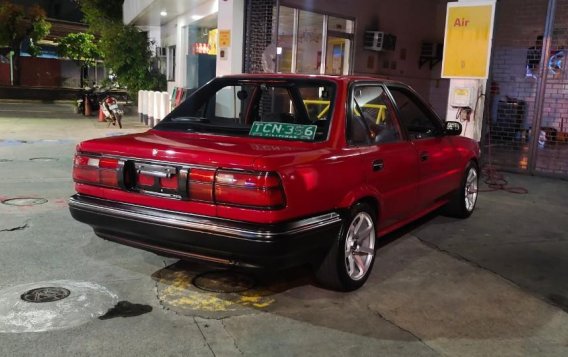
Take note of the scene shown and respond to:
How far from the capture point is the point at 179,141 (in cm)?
386

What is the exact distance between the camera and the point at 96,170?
378 centimetres

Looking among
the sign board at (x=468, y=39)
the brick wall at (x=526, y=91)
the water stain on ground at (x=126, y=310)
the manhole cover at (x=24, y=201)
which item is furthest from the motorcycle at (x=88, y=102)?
the water stain on ground at (x=126, y=310)

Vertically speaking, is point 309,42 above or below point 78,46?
below

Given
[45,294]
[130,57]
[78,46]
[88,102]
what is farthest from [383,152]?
[78,46]

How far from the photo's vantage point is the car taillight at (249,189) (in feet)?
10.4

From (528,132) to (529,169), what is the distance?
2.23 ft

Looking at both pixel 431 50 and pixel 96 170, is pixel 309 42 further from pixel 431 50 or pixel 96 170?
pixel 96 170

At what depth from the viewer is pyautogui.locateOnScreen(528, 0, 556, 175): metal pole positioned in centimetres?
938

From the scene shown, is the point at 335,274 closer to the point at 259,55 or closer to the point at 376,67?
the point at 259,55

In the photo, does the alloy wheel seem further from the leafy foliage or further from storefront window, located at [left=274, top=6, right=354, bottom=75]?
the leafy foliage

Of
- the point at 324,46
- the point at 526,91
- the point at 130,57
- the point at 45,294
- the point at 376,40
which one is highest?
the point at 376,40

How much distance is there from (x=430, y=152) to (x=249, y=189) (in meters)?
2.47

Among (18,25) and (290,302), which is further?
(18,25)

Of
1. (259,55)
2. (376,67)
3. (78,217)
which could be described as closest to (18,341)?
(78,217)
